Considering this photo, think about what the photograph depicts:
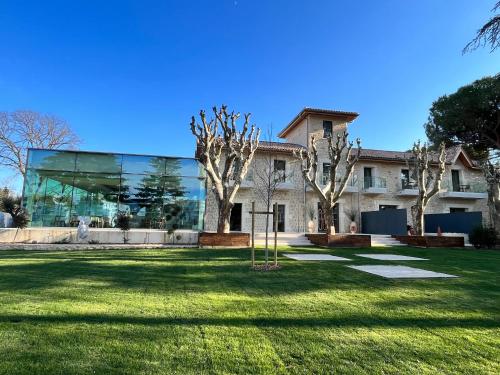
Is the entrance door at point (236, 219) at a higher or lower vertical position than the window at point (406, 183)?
lower

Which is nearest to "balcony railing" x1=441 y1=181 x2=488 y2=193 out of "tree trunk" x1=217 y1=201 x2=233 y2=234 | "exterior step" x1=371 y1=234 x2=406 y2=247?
"exterior step" x1=371 y1=234 x2=406 y2=247

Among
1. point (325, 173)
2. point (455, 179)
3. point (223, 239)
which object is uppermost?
point (455, 179)

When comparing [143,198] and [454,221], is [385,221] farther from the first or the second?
[143,198]

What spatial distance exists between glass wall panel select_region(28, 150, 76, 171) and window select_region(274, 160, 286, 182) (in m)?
11.6

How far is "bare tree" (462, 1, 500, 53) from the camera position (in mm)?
5645

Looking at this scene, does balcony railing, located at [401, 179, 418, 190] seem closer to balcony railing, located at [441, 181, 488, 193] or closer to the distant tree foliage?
the distant tree foliage

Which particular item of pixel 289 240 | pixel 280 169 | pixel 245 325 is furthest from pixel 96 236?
pixel 245 325

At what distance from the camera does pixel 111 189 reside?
1591 cm

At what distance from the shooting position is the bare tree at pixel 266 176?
19766mm

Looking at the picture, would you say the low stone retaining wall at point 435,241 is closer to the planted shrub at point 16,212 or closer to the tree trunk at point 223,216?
the tree trunk at point 223,216

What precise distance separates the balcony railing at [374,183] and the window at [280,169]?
609 centimetres

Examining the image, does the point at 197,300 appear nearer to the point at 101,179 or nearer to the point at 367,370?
the point at 367,370

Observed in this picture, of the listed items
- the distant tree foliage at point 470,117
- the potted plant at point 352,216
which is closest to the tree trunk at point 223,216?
the potted plant at point 352,216

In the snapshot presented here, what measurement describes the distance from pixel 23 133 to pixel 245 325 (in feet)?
92.5
